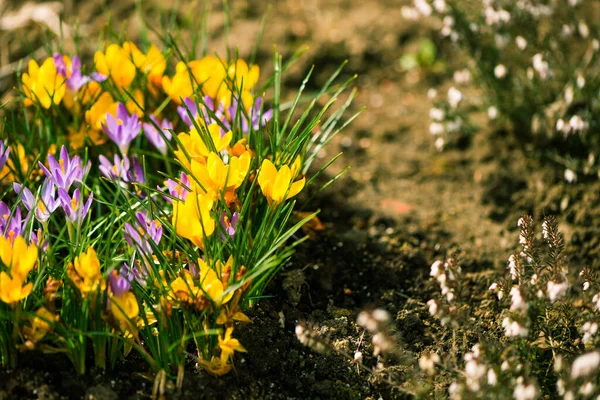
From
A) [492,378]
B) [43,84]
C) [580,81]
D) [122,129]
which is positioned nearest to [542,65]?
[580,81]

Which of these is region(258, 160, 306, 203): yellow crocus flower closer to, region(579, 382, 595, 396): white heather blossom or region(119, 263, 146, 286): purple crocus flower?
region(119, 263, 146, 286): purple crocus flower

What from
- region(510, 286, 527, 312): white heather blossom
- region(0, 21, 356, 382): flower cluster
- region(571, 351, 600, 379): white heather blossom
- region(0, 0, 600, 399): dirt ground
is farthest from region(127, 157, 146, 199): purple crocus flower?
region(571, 351, 600, 379): white heather blossom

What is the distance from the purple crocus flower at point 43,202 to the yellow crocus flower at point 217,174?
355 millimetres

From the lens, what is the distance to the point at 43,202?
172cm

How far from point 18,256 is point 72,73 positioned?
83 centimetres

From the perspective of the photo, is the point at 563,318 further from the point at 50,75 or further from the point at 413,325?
the point at 50,75

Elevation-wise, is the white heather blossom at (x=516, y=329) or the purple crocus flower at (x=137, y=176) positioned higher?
the purple crocus flower at (x=137, y=176)

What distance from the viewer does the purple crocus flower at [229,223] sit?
1794 mm

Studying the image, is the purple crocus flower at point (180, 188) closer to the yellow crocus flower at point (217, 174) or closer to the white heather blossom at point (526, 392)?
the yellow crocus flower at point (217, 174)

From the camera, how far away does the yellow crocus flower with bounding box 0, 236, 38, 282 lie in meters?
1.55

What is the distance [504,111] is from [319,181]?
0.87 metres

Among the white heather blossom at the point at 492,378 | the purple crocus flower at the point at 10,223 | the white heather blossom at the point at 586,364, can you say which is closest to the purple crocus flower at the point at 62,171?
the purple crocus flower at the point at 10,223

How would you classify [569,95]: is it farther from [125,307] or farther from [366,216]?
[125,307]

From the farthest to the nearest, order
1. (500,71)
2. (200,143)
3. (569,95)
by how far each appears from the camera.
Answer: (500,71), (569,95), (200,143)
